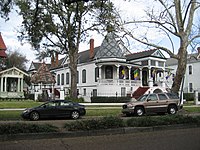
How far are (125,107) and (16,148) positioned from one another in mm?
15527

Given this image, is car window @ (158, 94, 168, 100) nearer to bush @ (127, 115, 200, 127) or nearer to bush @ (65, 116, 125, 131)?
bush @ (127, 115, 200, 127)

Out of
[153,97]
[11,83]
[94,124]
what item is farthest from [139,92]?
[94,124]

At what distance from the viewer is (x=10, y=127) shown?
11852 millimetres

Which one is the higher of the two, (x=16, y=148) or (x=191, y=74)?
(x=191, y=74)

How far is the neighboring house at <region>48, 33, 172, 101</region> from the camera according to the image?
48188 millimetres

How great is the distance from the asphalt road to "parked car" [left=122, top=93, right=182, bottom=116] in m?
11.7

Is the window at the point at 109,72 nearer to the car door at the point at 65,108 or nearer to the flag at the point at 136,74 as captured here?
the flag at the point at 136,74

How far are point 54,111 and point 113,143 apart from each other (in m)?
11.7

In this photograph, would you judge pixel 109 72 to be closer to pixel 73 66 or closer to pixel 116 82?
pixel 116 82

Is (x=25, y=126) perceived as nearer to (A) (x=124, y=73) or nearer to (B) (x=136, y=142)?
(B) (x=136, y=142)

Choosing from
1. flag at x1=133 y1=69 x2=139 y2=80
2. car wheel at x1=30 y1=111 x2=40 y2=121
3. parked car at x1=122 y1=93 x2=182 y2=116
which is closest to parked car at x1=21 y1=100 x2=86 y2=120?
car wheel at x1=30 y1=111 x2=40 y2=121

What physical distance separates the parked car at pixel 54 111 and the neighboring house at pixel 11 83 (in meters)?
31.0

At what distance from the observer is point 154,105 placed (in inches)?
965

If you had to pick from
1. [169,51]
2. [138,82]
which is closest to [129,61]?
[138,82]
